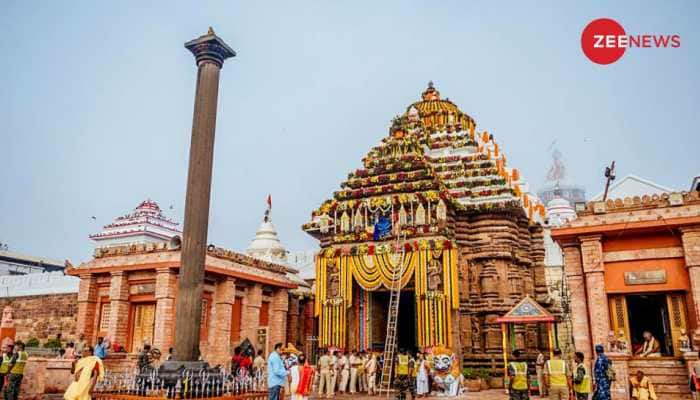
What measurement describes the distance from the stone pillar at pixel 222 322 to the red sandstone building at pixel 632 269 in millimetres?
10900

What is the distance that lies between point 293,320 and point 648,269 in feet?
50.0

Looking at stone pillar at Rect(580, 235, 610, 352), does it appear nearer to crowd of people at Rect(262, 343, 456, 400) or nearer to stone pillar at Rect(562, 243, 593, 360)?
stone pillar at Rect(562, 243, 593, 360)

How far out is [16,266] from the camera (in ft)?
130

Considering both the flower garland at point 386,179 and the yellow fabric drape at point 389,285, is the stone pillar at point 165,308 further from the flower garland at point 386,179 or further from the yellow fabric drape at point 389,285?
the flower garland at point 386,179

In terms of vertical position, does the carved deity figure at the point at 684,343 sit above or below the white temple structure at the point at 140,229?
→ below

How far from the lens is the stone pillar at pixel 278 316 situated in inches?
891

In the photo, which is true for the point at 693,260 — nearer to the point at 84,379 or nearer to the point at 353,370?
the point at 353,370

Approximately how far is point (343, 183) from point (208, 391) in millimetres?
14199

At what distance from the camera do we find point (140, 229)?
122 ft

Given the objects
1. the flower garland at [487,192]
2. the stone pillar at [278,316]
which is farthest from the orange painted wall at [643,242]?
the stone pillar at [278,316]

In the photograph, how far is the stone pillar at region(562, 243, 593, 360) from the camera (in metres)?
14.8

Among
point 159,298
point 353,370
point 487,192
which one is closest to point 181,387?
point 159,298

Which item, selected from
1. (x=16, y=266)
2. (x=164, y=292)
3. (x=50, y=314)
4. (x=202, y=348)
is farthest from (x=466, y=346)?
(x=16, y=266)

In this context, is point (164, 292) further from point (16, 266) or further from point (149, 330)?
point (16, 266)
